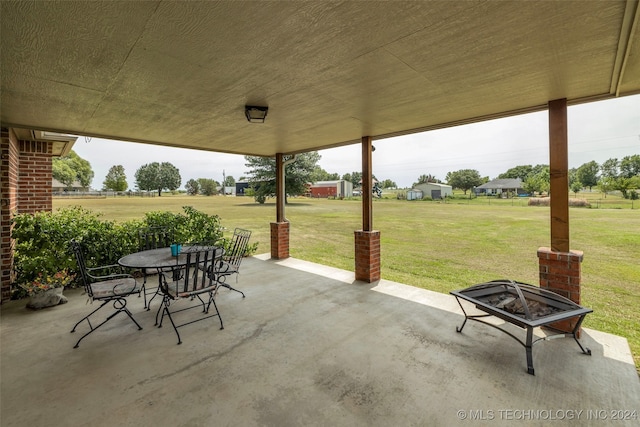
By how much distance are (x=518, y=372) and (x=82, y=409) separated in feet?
11.3

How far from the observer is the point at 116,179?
103 ft

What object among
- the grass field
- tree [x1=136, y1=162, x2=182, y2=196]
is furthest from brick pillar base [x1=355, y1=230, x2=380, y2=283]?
tree [x1=136, y1=162, x2=182, y2=196]

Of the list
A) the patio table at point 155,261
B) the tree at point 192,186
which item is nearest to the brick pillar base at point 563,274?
the patio table at point 155,261

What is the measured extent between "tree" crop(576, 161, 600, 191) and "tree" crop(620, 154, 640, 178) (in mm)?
411

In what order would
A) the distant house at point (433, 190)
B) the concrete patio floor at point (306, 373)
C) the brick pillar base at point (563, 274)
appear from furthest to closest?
the distant house at point (433, 190) < the brick pillar base at point (563, 274) < the concrete patio floor at point (306, 373)

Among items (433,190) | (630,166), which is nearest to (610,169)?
(630,166)

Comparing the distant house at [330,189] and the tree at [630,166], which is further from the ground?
the distant house at [330,189]

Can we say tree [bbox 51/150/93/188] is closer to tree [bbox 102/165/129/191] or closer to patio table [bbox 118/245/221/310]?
tree [bbox 102/165/129/191]

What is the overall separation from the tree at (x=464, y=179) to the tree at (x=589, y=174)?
18191mm

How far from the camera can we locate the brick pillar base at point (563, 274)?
9.37 feet

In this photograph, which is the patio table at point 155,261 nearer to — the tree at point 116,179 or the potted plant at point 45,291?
the potted plant at point 45,291

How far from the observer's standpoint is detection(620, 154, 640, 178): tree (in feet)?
18.1

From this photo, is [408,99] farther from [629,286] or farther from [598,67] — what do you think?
[629,286]

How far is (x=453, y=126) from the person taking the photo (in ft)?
13.1
